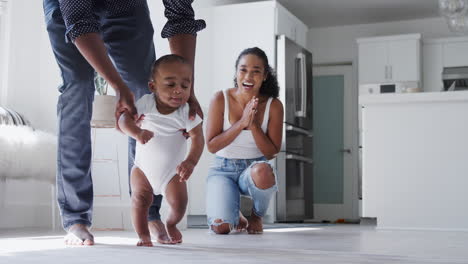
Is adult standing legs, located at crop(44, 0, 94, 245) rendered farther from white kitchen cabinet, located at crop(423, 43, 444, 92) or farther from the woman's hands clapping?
white kitchen cabinet, located at crop(423, 43, 444, 92)

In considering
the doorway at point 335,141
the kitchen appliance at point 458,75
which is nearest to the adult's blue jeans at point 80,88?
the kitchen appliance at point 458,75

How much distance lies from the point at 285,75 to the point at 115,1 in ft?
13.3

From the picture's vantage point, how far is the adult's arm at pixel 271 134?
121 inches

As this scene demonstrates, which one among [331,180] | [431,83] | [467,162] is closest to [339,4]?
[431,83]

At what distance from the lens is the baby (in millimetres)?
1816

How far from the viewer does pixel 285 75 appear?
19.7 ft

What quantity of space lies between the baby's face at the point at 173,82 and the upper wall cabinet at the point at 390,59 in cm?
592

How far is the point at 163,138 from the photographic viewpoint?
185cm

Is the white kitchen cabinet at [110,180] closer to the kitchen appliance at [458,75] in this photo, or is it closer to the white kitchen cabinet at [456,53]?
the kitchen appliance at [458,75]

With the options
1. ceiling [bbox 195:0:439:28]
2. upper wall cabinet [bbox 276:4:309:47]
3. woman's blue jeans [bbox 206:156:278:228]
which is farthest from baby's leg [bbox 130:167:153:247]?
ceiling [bbox 195:0:439:28]

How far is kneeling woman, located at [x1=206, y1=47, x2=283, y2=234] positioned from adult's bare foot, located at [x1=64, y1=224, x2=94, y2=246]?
1094 mm

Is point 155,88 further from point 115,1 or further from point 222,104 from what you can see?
point 222,104

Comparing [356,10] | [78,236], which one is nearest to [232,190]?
[78,236]

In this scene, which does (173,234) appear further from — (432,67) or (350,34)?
(350,34)
